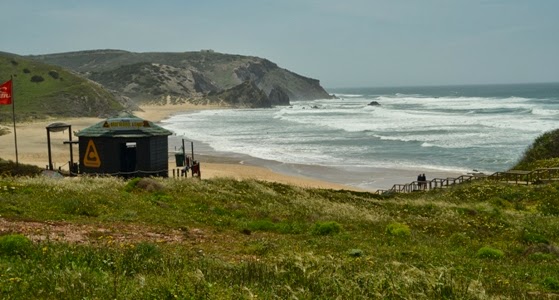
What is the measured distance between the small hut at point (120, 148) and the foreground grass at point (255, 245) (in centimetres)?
626

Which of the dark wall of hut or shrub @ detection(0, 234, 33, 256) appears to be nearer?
shrub @ detection(0, 234, 33, 256)

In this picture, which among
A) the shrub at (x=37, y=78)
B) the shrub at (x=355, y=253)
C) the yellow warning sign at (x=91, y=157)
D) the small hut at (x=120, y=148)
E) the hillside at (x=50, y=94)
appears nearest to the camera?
the shrub at (x=355, y=253)

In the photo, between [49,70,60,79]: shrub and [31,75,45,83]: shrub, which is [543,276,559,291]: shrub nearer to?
[31,75,45,83]: shrub

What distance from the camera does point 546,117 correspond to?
93.9 m

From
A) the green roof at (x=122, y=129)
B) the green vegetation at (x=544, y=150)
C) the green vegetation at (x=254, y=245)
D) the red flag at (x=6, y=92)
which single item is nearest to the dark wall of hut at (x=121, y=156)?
the green roof at (x=122, y=129)

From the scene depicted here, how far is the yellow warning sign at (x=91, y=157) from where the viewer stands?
29.8 metres

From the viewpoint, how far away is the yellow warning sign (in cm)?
2983

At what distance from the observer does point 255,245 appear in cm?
1175

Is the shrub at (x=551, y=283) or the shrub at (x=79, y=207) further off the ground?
the shrub at (x=79, y=207)

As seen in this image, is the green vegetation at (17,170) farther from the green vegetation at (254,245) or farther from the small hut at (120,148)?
the green vegetation at (254,245)

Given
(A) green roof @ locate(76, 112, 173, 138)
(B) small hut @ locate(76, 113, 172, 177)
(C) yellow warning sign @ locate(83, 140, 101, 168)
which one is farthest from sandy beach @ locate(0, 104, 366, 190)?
(A) green roof @ locate(76, 112, 173, 138)

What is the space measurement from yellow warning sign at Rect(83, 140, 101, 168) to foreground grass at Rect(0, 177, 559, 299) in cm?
743

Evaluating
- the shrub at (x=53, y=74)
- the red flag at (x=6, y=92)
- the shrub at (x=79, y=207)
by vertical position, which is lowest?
the shrub at (x=79, y=207)

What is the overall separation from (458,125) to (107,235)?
79197 millimetres
